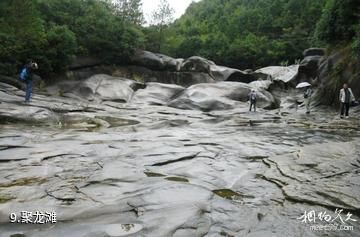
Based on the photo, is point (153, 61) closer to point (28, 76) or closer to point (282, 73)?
point (282, 73)

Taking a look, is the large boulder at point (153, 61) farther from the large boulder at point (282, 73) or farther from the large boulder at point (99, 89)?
the large boulder at point (282, 73)

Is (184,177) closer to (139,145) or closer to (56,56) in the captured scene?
(139,145)

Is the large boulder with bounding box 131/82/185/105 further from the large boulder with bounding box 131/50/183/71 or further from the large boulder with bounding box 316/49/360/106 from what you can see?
the large boulder with bounding box 316/49/360/106

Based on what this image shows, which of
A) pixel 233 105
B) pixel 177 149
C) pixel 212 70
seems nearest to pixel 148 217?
pixel 177 149

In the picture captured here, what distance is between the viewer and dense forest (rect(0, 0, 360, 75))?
66.7 ft

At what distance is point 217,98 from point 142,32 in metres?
17.8

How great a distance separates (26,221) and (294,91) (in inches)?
1340

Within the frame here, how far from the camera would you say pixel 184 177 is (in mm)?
5762

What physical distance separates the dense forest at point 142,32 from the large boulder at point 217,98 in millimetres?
6009

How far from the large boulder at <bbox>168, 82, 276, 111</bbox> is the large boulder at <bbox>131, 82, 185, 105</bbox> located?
3.72 feet

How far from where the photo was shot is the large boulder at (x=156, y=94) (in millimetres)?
23875

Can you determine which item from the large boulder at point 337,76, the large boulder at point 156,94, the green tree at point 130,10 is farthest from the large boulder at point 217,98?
the green tree at point 130,10

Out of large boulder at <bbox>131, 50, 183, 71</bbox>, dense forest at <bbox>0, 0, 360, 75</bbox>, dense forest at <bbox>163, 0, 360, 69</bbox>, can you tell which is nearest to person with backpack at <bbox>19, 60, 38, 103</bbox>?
dense forest at <bbox>0, 0, 360, 75</bbox>

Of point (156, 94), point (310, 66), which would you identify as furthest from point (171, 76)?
point (310, 66)
